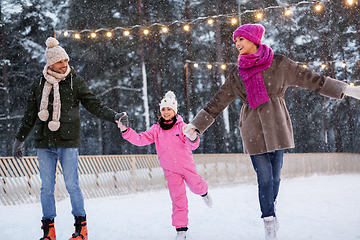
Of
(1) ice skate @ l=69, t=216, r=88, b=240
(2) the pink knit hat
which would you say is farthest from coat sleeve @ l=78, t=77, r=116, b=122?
(2) the pink knit hat

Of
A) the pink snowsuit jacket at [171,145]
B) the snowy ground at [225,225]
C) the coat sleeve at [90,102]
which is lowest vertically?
the snowy ground at [225,225]

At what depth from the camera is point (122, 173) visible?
878 centimetres

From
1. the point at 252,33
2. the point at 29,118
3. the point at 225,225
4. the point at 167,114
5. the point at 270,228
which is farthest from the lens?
the point at 225,225

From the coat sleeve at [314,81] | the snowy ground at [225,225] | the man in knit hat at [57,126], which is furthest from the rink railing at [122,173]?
the coat sleeve at [314,81]

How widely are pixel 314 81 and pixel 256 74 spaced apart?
0.47 meters

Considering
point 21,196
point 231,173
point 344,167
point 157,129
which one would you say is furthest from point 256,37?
point 344,167

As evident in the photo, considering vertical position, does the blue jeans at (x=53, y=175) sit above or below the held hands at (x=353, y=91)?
below

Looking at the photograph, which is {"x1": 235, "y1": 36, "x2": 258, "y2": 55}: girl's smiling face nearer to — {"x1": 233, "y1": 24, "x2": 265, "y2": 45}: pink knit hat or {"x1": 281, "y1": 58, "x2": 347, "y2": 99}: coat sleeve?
{"x1": 233, "y1": 24, "x2": 265, "y2": 45}: pink knit hat

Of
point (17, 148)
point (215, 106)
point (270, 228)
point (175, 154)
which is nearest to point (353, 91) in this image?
point (215, 106)

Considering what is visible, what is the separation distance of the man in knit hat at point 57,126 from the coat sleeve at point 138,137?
0.20m

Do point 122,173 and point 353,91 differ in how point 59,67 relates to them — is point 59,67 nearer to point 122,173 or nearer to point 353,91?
point 353,91

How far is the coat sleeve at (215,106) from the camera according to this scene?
2.90m

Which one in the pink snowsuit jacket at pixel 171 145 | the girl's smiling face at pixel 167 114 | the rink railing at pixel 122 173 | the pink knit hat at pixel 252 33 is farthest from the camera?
the rink railing at pixel 122 173

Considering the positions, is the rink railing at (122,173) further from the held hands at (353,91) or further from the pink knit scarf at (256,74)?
the held hands at (353,91)
